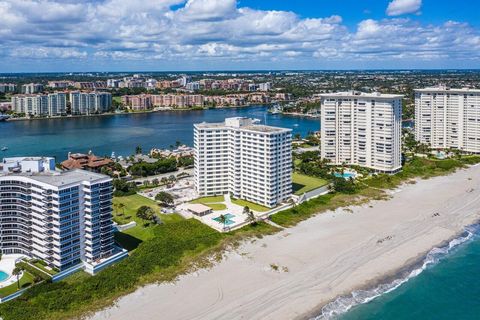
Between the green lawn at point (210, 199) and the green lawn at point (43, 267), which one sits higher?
the green lawn at point (210, 199)

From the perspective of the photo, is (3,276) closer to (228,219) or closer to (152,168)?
(228,219)

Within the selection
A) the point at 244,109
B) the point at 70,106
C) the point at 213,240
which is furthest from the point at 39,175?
the point at 244,109

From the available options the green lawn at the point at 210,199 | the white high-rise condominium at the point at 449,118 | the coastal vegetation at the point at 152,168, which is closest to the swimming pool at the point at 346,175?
the green lawn at the point at 210,199

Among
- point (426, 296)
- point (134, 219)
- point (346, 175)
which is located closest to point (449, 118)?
point (346, 175)

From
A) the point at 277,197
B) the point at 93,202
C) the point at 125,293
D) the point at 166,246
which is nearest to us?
the point at 125,293

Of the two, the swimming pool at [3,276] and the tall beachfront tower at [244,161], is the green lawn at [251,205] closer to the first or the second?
the tall beachfront tower at [244,161]

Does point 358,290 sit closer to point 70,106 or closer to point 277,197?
point 277,197
